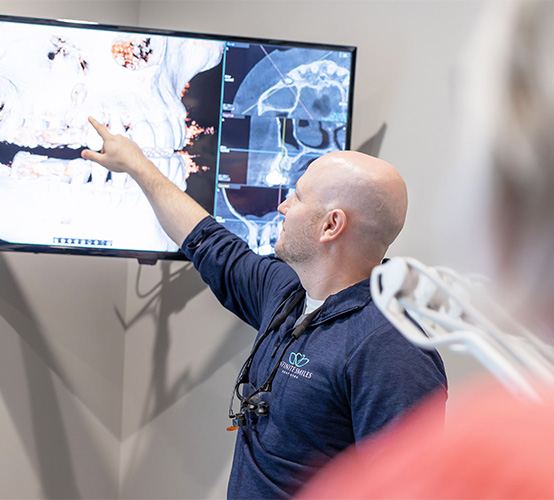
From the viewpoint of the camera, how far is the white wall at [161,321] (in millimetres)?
1699

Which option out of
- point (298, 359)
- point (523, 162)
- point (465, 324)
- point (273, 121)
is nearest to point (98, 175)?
point (273, 121)

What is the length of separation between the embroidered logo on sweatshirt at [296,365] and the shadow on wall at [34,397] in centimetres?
94

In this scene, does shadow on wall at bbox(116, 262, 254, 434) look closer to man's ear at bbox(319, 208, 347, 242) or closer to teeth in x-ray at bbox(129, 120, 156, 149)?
teeth in x-ray at bbox(129, 120, 156, 149)

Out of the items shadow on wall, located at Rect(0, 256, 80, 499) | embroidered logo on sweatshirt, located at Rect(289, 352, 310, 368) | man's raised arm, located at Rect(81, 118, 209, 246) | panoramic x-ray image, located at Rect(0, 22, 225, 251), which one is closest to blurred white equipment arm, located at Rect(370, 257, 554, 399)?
embroidered logo on sweatshirt, located at Rect(289, 352, 310, 368)

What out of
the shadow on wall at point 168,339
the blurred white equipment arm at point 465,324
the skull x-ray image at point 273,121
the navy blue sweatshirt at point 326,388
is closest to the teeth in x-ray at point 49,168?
the skull x-ray image at point 273,121

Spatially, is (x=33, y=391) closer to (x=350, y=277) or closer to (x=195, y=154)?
(x=195, y=154)

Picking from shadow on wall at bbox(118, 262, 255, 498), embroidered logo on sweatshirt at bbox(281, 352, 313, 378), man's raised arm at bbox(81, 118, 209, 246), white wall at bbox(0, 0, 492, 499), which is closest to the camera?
embroidered logo on sweatshirt at bbox(281, 352, 313, 378)

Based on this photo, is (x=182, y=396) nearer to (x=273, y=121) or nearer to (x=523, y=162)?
(x=273, y=121)

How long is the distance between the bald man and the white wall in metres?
0.31

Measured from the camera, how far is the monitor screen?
1.60 metres

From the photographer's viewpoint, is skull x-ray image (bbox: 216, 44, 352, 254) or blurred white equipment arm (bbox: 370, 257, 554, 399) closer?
blurred white equipment arm (bbox: 370, 257, 554, 399)

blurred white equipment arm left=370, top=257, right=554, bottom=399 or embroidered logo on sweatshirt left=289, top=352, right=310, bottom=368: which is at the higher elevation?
blurred white equipment arm left=370, top=257, right=554, bottom=399

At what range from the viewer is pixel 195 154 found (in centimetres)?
167

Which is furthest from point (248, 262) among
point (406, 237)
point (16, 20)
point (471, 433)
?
point (471, 433)
